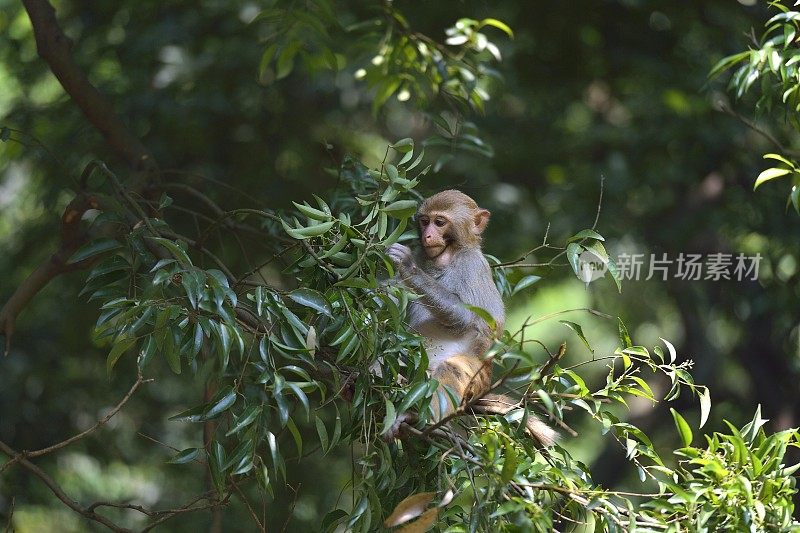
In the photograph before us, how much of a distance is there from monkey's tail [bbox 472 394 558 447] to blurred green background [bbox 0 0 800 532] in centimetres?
359

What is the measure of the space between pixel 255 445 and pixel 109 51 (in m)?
5.80

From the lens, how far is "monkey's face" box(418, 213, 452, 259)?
498 centimetres

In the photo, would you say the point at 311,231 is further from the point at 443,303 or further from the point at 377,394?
the point at 443,303

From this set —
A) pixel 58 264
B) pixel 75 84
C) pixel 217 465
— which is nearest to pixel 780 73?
pixel 217 465

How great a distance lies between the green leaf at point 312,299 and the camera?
11.5 feet

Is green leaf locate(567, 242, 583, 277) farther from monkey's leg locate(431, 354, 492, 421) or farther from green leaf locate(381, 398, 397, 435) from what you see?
monkey's leg locate(431, 354, 492, 421)

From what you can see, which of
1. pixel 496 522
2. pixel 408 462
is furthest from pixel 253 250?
pixel 496 522

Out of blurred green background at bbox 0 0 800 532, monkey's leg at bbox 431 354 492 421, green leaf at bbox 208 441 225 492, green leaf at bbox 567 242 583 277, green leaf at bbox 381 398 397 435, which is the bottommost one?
blurred green background at bbox 0 0 800 532

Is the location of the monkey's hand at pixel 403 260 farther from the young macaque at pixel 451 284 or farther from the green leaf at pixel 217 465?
the green leaf at pixel 217 465

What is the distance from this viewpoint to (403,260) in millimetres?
4738

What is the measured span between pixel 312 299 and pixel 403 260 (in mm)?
1264

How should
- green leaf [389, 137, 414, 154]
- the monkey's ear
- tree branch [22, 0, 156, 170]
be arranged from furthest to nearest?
tree branch [22, 0, 156, 170] < the monkey's ear < green leaf [389, 137, 414, 154]

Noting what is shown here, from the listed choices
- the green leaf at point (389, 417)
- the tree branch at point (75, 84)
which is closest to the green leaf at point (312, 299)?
the green leaf at point (389, 417)

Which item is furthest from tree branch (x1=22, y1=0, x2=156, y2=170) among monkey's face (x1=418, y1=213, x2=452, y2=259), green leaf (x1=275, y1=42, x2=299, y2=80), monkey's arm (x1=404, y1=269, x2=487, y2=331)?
monkey's arm (x1=404, y1=269, x2=487, y2=331)
